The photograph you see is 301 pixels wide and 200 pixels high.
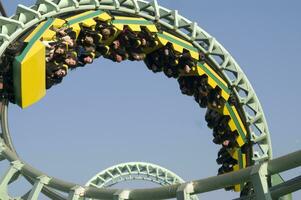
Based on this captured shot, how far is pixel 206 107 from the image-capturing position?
1767cm

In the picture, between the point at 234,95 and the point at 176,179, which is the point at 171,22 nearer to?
the point at 234,95

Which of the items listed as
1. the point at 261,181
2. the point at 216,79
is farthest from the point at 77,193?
the point at 216,79

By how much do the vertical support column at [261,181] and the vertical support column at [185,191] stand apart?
3.51ft

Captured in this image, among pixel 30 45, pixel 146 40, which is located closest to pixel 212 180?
pixel 30 45

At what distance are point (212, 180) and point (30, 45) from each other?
7.61 m

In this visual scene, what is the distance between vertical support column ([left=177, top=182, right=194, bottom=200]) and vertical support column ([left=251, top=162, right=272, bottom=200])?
1.07 m

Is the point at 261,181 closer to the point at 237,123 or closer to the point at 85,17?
the point at 85,17

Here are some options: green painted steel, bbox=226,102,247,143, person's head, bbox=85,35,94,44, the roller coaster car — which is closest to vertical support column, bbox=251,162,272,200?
the roller coaster car

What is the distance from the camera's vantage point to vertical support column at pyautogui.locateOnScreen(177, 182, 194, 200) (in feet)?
25.9

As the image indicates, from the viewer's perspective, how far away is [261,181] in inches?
279

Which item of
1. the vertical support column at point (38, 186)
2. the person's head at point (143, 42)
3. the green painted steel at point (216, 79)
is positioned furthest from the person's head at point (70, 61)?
the vertical support column at point (38, 186)

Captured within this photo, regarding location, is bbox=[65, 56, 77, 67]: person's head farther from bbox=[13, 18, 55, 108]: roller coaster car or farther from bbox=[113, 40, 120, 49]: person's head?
bbox=[113, 40, 120, 49]: person's head

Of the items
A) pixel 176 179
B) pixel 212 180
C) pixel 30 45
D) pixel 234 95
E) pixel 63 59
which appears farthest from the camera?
pixel 176 179

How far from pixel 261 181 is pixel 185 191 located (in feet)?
4.09
